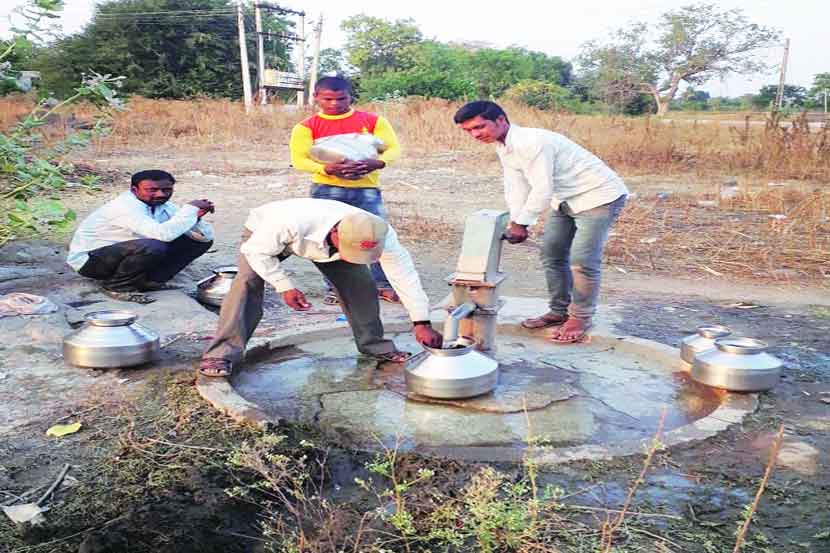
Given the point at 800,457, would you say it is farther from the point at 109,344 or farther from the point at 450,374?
the point at 109,344

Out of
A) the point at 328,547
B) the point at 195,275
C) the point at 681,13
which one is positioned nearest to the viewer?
the point at 328,547

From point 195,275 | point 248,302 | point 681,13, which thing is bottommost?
point 195,275

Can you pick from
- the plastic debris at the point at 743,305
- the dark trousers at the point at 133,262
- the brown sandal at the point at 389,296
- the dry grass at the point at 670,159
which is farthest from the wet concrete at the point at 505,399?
the dry grass at the point at 670,159

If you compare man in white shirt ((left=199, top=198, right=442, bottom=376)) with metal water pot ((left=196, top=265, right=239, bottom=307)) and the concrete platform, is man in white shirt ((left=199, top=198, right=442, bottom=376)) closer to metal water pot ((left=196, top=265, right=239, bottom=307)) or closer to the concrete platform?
the concrete platform

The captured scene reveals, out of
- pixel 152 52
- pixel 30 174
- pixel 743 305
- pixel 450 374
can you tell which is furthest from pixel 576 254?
pixel 152 52

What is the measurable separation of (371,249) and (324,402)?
2.86ft

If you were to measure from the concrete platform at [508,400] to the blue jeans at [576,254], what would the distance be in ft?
1.00

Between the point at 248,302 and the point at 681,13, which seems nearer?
the point at 248,302

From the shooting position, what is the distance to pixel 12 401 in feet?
13.5

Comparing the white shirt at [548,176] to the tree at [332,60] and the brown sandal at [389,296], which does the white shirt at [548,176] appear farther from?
the tree at [332,60]

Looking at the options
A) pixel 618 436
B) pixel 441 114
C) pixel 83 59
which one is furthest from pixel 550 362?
pixel 83 59

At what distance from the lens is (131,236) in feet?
20.4

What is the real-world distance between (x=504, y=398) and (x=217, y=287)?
2844mm

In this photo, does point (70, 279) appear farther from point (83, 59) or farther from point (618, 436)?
point (83, 59)
